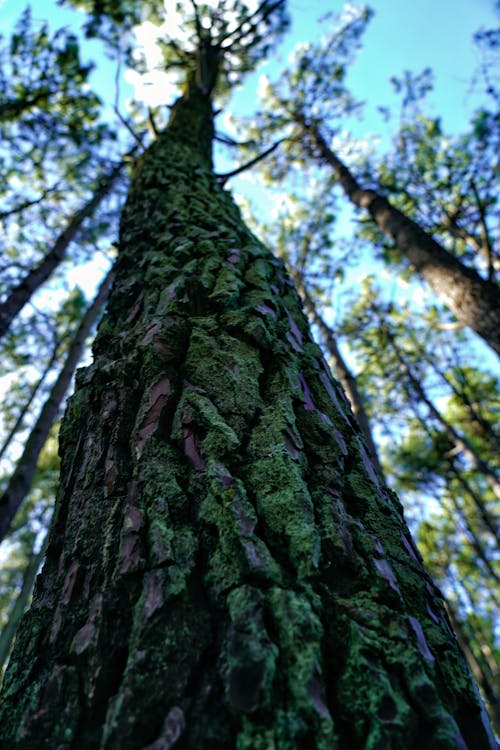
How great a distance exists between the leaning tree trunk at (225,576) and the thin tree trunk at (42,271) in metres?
6.53

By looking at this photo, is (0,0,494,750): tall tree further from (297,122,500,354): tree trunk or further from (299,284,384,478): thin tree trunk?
(299,284,384,478): thin tree trunk

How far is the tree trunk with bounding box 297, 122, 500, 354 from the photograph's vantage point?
13.8ft

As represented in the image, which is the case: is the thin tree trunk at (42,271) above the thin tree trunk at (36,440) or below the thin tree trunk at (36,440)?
above

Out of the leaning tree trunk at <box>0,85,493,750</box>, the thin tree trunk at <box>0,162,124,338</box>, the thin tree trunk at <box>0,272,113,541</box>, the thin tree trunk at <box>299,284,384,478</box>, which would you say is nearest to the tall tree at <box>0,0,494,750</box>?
the leaning tree trunk at <box>0,85,493,750</box>

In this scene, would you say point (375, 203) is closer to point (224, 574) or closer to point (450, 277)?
point (450, 277)

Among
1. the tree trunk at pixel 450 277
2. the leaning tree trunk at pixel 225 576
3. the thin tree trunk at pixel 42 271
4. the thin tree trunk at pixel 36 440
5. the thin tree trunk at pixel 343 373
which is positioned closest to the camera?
the leaning tree trunk at pixel 225 576

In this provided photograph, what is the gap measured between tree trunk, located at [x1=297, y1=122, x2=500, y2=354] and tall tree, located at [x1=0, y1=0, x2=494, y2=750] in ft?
12.2

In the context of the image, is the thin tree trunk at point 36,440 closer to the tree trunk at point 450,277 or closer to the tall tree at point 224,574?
the tall tree at point 224,574

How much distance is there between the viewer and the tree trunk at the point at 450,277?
166 inches

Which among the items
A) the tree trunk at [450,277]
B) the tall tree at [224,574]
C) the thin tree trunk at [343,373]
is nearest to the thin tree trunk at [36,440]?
the tall tree at [224,574]

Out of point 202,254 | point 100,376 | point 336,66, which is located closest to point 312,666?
point 100,376

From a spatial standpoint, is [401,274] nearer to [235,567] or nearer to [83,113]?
[83,113]

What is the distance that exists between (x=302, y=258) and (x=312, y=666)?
1055cm

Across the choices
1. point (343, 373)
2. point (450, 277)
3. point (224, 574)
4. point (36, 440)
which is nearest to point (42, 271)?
point (36, 440)
